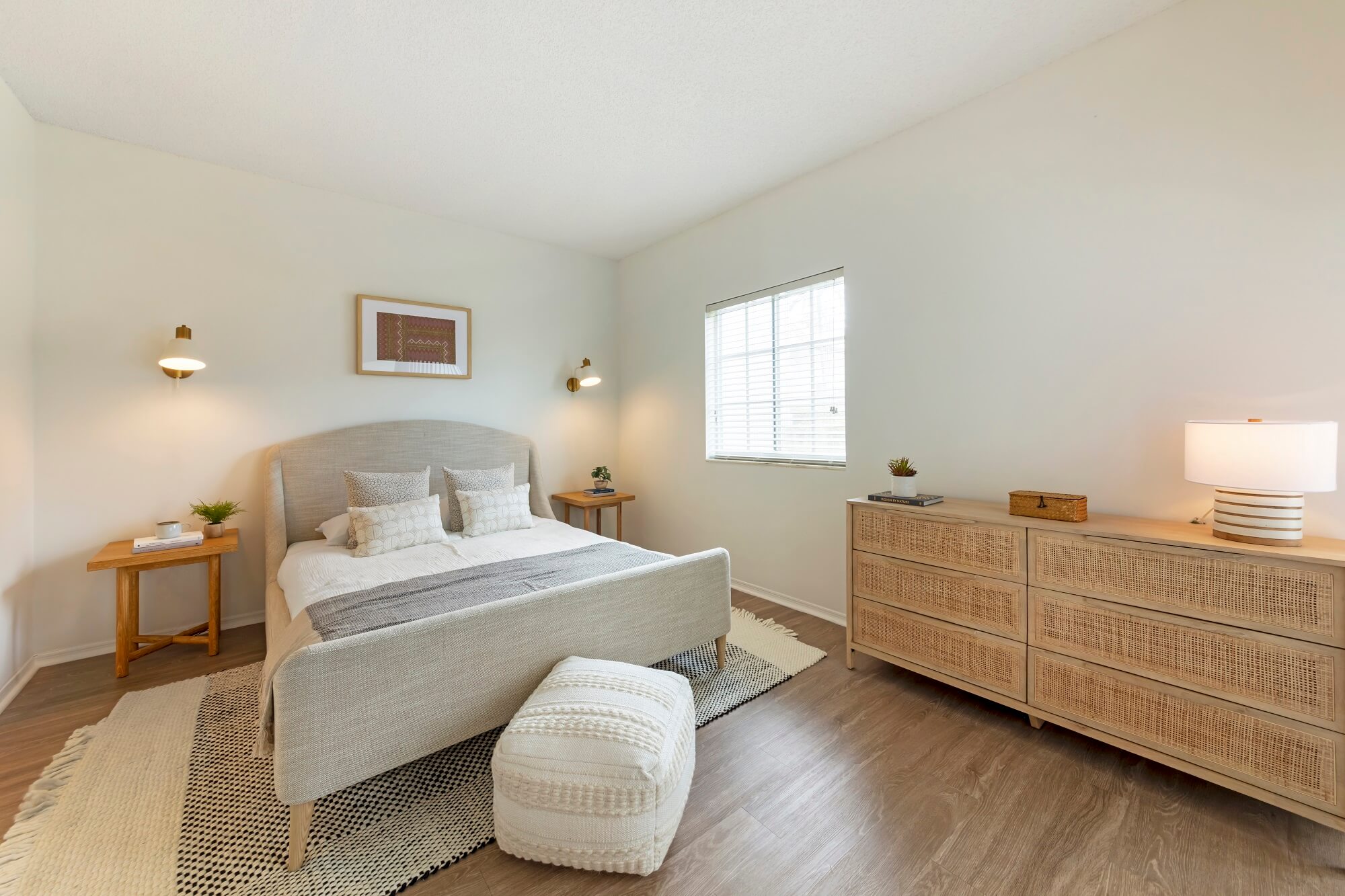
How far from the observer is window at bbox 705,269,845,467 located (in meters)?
3.15

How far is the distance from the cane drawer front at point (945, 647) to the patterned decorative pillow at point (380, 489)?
2.70 metres

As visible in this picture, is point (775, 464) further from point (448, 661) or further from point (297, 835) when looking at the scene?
point (297, 835)

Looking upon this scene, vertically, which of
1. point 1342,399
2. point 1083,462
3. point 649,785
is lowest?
point 649,785

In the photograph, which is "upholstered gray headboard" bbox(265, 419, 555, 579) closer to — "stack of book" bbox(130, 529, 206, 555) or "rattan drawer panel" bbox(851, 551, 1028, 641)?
"stack of book" bbox(130, 529, 206, 555)

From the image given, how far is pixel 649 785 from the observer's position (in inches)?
53.8

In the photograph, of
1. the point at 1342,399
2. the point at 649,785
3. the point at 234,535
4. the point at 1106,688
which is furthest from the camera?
the point at 234,535

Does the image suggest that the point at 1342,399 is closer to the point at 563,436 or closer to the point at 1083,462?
the point at 1083,462

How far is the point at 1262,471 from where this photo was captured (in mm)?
1549

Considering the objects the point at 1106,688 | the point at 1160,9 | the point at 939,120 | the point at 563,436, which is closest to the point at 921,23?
the point at 939,120

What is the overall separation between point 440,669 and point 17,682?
2471 mm

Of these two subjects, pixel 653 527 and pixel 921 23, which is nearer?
pixel 921 23

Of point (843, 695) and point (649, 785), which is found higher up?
point (649, 785)

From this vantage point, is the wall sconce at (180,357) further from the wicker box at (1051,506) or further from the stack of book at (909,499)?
the wicker box at (1051,506)

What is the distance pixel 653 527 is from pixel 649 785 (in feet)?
10.2
